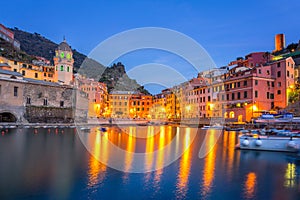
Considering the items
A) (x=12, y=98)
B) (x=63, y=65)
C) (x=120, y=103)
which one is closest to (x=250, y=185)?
(x=12, y=98)

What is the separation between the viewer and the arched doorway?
1773 inches

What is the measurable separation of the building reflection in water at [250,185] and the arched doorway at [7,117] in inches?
1708

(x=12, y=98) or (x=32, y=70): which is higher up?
(x=32, y=70)

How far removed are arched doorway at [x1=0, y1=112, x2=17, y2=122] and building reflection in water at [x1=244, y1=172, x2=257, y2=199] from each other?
1708 inches

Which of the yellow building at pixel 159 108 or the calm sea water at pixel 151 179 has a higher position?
the yellow building at pixel 159 108

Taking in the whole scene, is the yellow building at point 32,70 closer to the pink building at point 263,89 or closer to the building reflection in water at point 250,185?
the pink building at point 263,89

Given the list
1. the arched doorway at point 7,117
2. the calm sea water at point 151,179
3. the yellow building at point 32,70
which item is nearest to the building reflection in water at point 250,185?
the calm sea water at point 151,179

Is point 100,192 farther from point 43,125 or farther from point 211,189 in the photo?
point 43,125

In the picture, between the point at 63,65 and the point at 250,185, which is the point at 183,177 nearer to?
the point at 250,185

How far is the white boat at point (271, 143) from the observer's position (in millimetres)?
19703

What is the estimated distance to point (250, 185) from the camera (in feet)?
37.0

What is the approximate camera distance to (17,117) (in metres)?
45.0

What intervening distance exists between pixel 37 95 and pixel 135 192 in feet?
145

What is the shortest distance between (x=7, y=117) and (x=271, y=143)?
44272mm
